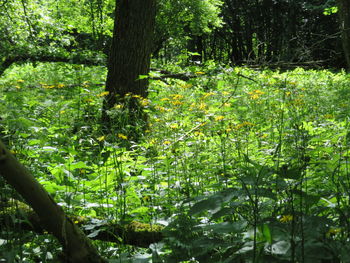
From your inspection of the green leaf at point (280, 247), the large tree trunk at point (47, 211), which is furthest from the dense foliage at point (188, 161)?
the large tree trunk at point (47, 211)

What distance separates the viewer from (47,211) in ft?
4.59

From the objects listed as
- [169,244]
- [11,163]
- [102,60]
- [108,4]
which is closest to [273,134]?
[169,244]

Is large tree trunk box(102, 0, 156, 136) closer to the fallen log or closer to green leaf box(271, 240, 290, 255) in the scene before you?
the fallen log

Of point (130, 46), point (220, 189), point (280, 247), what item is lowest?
point (220, 189)

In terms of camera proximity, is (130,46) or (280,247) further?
(130,46)

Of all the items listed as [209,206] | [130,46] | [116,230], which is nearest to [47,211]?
[209,206]

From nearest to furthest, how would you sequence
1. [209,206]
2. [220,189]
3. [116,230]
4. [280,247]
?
[280,247]
[209,206]
[116,230]
[220,189]

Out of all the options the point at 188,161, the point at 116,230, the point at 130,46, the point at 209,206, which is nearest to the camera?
the point at 209,206

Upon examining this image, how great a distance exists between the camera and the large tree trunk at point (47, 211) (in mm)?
1269

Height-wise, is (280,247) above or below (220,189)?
above

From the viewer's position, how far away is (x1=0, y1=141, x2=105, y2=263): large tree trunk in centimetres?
127

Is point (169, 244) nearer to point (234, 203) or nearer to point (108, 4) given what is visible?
point (234, 203)

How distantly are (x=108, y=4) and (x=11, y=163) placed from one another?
18.1 m

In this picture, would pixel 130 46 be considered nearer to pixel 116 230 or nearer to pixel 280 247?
pixel 116 230
